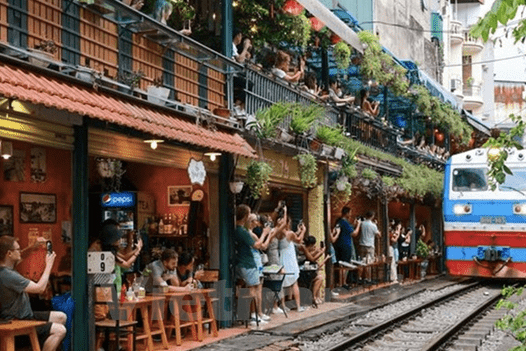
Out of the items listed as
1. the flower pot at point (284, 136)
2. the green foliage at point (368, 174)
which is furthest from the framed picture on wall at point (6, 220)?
the green foliage at point (368, 174)

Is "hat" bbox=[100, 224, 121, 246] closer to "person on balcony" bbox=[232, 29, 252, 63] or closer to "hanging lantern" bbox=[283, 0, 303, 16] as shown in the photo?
"person on balcony" bbox=[232, 29, 252, 63]

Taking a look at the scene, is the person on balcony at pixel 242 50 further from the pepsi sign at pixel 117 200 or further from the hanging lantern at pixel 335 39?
the hanging lantern at pixel 335 39

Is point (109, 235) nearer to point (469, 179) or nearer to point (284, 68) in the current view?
point (284, 68)

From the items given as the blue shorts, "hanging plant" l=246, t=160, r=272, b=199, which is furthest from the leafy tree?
"hanging plant" l=246, t=160, r=272, b=199

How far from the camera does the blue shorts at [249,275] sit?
1480 centimetres

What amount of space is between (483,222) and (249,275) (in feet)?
33.6

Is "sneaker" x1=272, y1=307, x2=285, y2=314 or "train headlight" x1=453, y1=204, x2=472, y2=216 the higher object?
"train headlight" x1=453, y1=204, x2=472, y2=216

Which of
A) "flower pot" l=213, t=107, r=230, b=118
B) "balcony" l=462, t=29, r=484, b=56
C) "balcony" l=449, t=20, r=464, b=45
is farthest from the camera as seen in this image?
"balcony" l=462, t=29, r=484, b=56

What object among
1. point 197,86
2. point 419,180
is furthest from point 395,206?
point 197,86

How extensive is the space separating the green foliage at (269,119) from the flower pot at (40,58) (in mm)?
6317

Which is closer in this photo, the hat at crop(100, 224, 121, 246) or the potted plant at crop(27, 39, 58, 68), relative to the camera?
the potted plant at crop(27, 39, 58, 68)

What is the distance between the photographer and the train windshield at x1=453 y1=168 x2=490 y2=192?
23.8 meters

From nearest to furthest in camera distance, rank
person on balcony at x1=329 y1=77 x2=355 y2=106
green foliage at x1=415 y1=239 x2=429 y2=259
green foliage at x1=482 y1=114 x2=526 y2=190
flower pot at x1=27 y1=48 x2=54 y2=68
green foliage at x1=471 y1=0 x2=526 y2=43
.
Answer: green foliage at x1=471 y1=0 x2=526 y2=43 → green foliage at x1=482 y1=114 x2=526 y2=190 → flower pot at x1=27 y1=48 x2=54 y2=68 → person on balcony at x1=329 y1=77 x2=355 y2=106 → green foliage at x1=415 y1=239 x2=429 y2=259

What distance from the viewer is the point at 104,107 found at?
32.5ft
